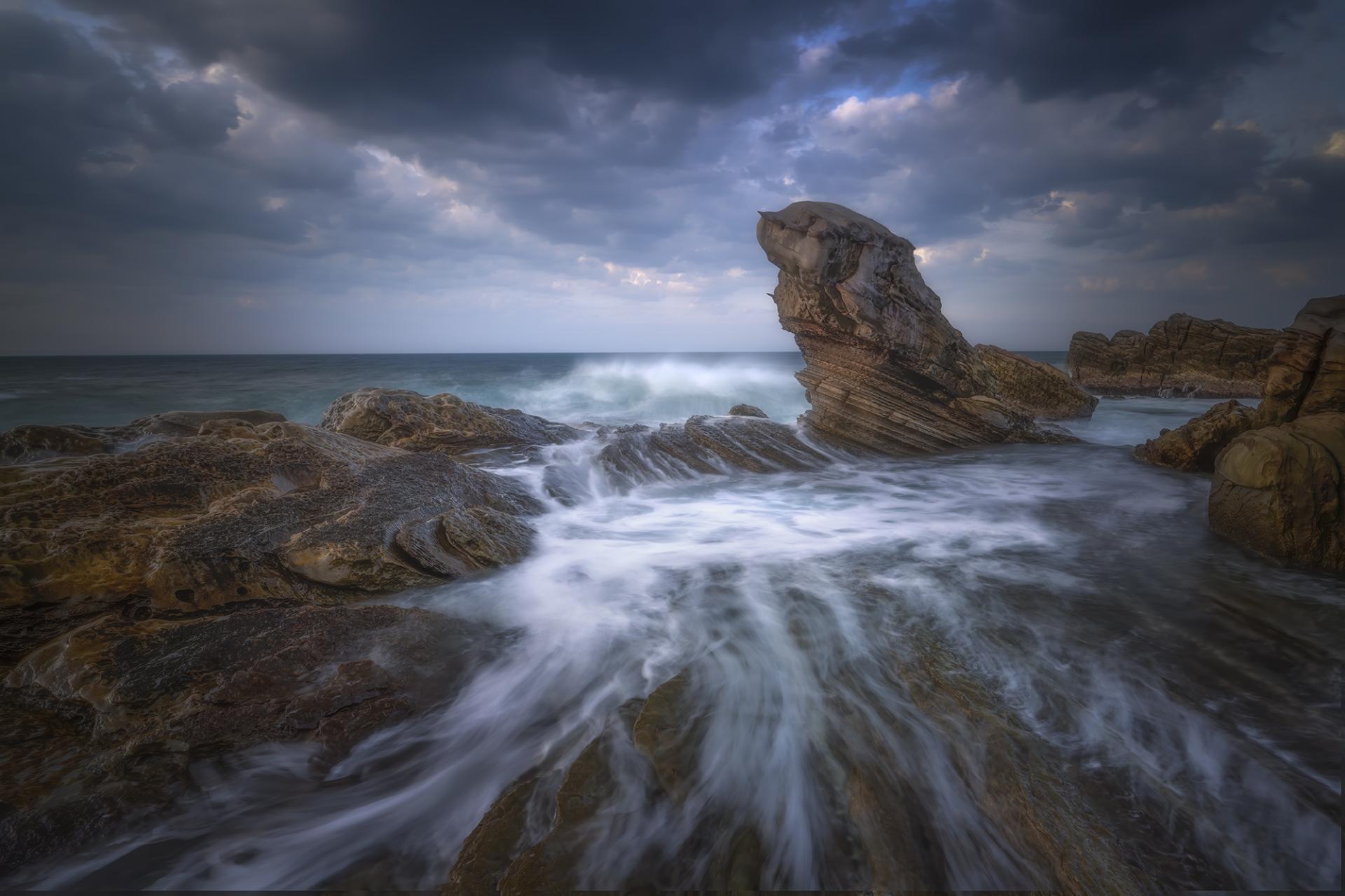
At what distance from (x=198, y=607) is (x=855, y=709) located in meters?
4.52

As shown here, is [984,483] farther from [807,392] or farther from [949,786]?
[949,786]

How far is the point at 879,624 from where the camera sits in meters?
4.16

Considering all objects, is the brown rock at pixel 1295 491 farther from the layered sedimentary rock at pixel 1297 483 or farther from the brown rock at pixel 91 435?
the brown rock at pixel 91 435

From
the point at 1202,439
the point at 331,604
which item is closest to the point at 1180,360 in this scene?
the point at 1202,439

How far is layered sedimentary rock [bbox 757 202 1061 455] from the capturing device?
961 cm

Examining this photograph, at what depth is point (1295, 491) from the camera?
16.6 feet

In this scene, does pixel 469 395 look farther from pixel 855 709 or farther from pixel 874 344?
pixel 855 709

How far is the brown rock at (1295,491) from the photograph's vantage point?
→ 489cm

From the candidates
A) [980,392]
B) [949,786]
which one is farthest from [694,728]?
[980,392]

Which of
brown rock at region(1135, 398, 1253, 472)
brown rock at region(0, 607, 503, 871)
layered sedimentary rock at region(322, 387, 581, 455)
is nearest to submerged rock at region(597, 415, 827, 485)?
layered sedimentary rock at region(322, 387, 581, 455)

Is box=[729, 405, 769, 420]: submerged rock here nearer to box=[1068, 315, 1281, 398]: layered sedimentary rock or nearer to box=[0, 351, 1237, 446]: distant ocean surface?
box=[0, 351, 1237, 446]: distant ocean surface

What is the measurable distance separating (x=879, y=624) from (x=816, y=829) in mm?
2044

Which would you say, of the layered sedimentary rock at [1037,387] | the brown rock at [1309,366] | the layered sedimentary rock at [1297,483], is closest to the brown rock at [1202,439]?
the brown rock at [1309,366]

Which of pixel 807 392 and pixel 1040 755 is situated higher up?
pixel 807 392
